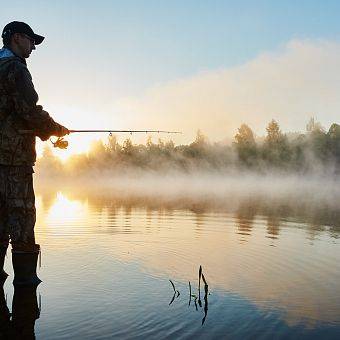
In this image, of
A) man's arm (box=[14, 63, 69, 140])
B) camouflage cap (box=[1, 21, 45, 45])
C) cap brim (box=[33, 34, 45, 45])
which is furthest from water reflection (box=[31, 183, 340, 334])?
camouflage cap (box=[1, 21, 45, 45])

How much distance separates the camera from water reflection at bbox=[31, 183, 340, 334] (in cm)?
747

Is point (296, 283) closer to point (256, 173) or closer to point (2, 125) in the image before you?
point (2, 125)

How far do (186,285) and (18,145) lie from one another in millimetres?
3805

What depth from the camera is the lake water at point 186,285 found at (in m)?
5.89

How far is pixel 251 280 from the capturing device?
8.56 m

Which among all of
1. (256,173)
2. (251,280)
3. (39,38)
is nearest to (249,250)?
(251,280)

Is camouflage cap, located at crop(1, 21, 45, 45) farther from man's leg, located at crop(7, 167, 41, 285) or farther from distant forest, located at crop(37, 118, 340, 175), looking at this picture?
distant forest, located at crop(37, 118, 340, 175)

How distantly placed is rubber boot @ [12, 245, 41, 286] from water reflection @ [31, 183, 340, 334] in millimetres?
898

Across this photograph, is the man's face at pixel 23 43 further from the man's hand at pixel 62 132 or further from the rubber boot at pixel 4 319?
the rubber boot at pixel 4 319

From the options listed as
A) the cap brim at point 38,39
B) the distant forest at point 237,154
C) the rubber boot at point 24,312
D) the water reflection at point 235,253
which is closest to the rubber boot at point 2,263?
the rubber boot at point 24,312

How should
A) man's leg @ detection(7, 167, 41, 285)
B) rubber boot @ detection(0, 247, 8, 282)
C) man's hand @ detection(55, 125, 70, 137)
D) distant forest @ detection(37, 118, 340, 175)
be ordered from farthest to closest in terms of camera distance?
distant forest @ detection(37, 118, 340, 175)
man's hand @ detection(55, 125, 70, 137)
rubber boot @ detection(0, 247, 8, 282)
man's leg @ detection(7, 167, 41, 285)

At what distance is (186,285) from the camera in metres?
8.01

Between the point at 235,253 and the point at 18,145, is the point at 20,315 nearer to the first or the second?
the point at 18,145

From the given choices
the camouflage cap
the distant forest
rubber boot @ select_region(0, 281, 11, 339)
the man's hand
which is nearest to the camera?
rubber boot @ select_region(0, 281, 11, 339)
